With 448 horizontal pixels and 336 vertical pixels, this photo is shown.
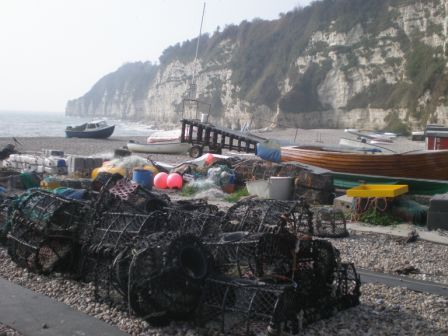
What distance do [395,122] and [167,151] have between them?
92.2 feet

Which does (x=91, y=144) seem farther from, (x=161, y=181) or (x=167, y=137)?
(x=161, y=181)

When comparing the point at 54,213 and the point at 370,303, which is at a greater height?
the point at 54,213

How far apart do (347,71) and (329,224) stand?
53.3 metres

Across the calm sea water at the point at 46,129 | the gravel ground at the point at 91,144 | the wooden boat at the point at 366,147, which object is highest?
Result: the wooden boat at the point at 366,147

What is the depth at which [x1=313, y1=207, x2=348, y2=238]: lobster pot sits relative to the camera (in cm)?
952

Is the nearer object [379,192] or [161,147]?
[379,192]

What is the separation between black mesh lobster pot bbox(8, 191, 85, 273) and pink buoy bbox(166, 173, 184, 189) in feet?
24.4

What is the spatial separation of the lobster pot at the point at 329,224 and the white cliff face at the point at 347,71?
2800cm

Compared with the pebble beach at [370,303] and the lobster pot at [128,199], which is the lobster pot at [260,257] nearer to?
the pebble beach at [370,303]

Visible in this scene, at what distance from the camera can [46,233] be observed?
263 inches

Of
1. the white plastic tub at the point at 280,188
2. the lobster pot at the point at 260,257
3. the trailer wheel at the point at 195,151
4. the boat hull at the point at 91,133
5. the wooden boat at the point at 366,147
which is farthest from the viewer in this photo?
the boat hull at the point at 91,133

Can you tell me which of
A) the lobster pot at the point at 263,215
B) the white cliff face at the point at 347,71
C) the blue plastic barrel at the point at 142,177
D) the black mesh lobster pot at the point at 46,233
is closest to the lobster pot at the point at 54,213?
the black mesh lobster pot at the point at 46,233

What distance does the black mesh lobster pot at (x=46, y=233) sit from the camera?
6.72 m

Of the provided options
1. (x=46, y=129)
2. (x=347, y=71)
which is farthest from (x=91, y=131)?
(x=46, y=129)
